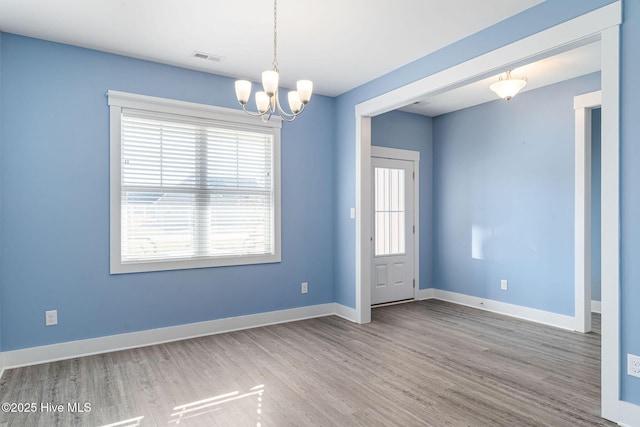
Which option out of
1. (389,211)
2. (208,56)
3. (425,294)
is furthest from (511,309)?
(208,56)

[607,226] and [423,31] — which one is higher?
[423,31]

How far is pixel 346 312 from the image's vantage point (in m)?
4.90

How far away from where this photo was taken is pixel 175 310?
4.03 m

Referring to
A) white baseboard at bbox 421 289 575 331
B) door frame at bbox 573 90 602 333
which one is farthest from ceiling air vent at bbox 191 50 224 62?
white baseboard at bbox 421 289 575 331

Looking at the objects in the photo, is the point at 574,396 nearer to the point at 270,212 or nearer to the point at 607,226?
the point at 607,226

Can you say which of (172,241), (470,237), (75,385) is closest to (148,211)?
(172,241)

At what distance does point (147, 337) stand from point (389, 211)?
11.6ft

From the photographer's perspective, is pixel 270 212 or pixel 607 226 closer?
pixel 607 226

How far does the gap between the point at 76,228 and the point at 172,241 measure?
0.86 meters

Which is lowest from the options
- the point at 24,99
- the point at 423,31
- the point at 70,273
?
the point at 70,273

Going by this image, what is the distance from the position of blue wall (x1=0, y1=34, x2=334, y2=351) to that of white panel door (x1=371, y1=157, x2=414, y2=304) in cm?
220

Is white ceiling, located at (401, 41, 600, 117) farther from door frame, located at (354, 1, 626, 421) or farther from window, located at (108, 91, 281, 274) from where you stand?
window, located at (108, 91, 281, 274)

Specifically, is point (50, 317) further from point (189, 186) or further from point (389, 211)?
point (389, 211)

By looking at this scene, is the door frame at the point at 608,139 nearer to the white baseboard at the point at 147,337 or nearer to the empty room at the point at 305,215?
the empty room at the point at 305,215
